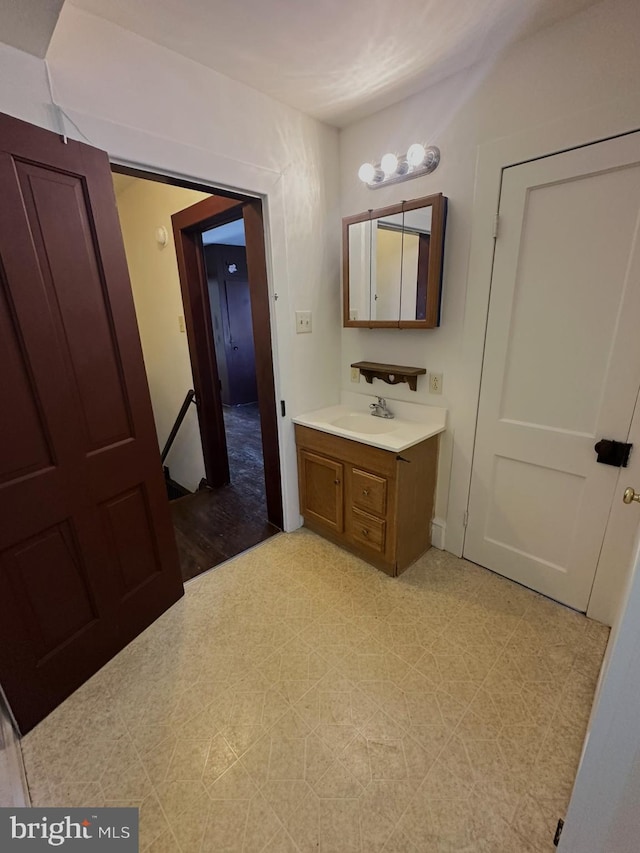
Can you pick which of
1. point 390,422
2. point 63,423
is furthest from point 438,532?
point 63,423

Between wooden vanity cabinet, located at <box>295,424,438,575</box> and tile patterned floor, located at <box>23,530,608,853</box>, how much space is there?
0.25 metres

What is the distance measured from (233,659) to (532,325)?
1.97 meters

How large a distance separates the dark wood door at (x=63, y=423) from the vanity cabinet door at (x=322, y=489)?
0.94 m

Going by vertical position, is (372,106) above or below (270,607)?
above

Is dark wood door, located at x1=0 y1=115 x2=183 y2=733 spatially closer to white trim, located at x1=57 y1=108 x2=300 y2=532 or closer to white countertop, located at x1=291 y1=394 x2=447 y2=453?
white trim, located at x1=57 y1=108 x2=300 y2=532

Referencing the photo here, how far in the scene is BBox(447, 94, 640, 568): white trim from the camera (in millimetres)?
1334

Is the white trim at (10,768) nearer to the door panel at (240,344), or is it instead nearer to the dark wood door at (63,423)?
the dark wood door at (63,423)

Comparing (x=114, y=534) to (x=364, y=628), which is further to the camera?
(x=364, y=628)

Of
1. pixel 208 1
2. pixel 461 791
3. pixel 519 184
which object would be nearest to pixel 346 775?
pixel 461 791

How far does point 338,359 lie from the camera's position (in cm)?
244

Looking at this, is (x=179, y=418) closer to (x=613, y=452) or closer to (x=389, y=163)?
(x=389, y=163)

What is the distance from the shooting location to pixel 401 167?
1.87 meters

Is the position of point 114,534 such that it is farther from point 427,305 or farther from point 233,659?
point 427,305

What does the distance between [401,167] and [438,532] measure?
2.02m
